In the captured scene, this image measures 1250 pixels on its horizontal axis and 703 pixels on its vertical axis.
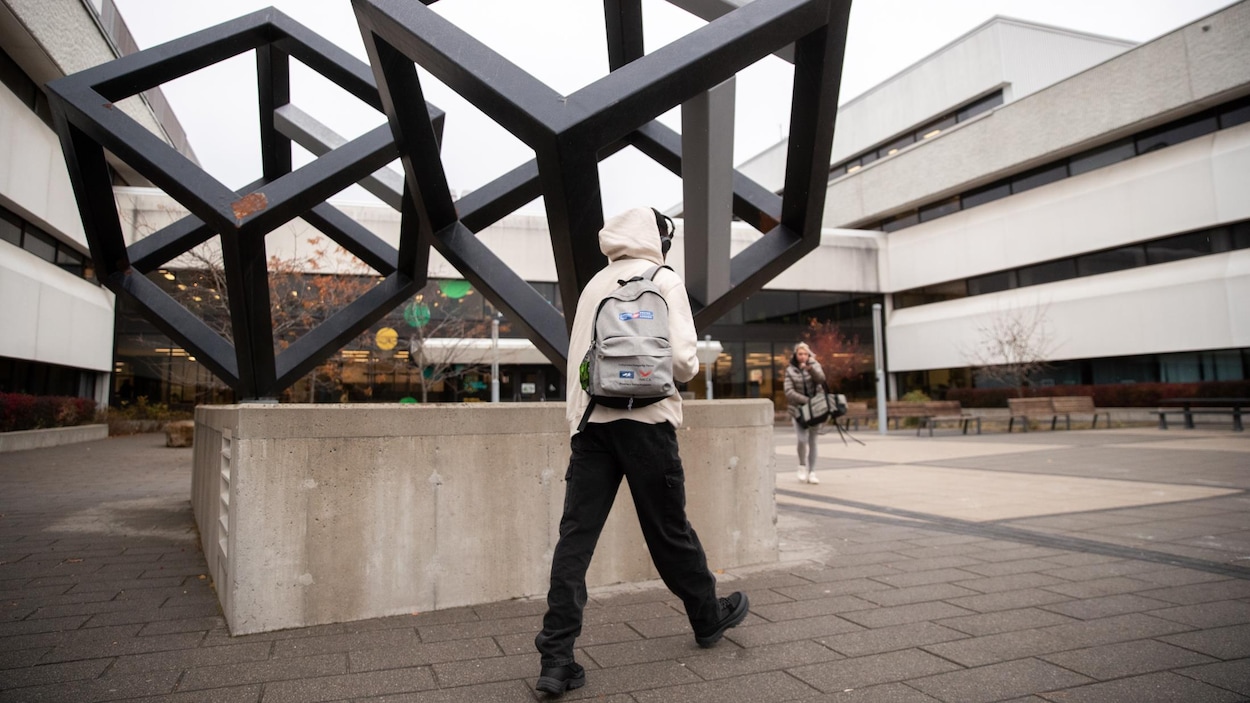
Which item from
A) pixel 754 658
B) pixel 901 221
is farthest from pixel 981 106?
pixel 754 658

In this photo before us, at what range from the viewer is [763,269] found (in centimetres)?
475

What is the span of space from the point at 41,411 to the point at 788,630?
19.6 metres

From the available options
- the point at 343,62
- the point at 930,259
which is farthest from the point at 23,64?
the point at 930,259

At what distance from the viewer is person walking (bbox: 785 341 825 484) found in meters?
8.64

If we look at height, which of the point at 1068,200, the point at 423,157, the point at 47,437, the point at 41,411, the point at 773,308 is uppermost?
the point at 1068,200

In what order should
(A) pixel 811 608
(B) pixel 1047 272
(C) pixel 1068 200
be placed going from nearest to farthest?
(A) pixel 811 608
(C) pixel 1068 200
(B) pixel 1047 272

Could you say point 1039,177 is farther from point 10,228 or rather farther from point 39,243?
point 39,243

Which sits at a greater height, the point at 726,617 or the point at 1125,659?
the point at 726,617

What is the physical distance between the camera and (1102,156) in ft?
80.4

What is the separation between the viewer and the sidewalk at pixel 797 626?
2.65m

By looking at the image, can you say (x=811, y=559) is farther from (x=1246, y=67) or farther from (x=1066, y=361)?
(x=1066, y=361)

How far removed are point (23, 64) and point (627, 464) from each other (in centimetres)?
2156

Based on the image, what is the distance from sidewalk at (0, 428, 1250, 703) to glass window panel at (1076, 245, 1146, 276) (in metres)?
21.1

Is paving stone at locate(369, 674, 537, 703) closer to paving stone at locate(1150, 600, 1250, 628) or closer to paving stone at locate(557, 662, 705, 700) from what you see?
paving stone at locate(557, 662, 705, 700)
